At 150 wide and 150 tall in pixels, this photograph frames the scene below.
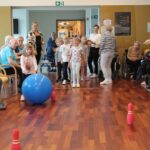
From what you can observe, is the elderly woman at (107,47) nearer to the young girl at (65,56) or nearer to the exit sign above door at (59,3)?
the young girl at (65,56)

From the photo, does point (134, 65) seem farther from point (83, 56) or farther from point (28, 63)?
point (28, 63)

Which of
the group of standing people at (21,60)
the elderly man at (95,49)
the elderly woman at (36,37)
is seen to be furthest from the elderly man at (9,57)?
the elderly man at (95,49)

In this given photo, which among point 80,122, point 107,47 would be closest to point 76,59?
point 107,47

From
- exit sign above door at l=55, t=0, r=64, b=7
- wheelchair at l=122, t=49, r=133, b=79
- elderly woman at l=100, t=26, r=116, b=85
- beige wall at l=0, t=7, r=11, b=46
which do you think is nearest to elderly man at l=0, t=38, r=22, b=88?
elderly woman at l=100, t=26, r=116, b=85

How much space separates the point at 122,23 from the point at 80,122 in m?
6.78

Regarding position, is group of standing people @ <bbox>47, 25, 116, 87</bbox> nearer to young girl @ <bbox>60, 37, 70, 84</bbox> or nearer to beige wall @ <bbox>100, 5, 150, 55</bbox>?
young girl @ <bbox>60, 37, 70, 84</bbox>

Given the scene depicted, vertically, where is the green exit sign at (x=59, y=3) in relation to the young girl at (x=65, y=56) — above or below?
above

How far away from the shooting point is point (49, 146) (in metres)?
4.05

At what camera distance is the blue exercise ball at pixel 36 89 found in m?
6.46

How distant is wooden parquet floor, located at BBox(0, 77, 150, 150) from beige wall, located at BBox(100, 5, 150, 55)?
3762mm

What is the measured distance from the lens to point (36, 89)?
21.1 ft

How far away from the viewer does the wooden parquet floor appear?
4.16m

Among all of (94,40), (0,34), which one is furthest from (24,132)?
(0,34)

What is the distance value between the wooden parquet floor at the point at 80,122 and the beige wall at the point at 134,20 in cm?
376
